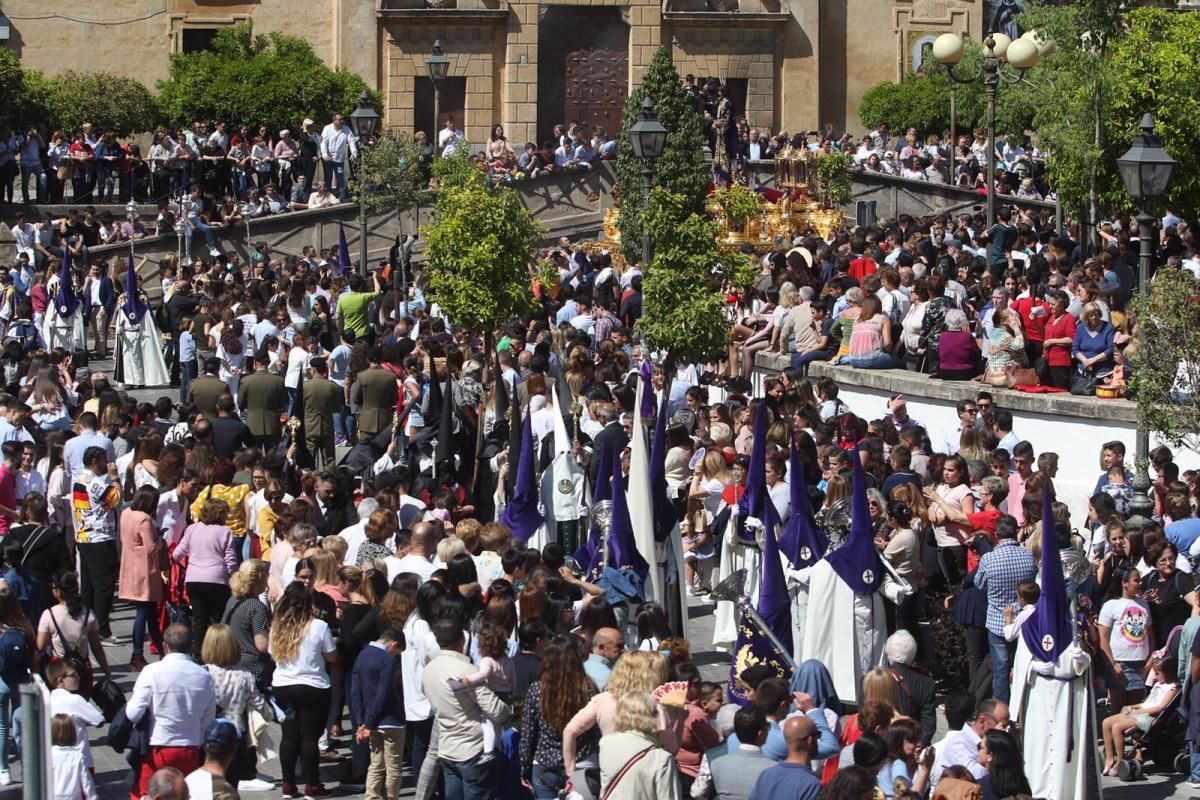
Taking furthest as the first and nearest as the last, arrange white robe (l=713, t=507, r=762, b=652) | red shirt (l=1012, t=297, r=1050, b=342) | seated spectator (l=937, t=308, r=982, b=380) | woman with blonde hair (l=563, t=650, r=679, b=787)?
seated spectator (l=937, t=308, r=982, b=380)
red shirt (l=1012, t=297, r=1050, b=342)
white robe (l=713, t=507, r=762, b=652)
woman with blonde hair (l=563, t=650, r=679, b=787)

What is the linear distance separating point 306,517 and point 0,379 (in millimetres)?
8432

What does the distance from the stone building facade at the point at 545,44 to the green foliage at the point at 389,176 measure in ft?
45.1

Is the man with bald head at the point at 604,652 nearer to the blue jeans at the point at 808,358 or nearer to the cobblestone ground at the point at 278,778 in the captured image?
the cobblestone ground at the point at 278,778

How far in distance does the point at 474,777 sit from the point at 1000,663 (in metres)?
3.75

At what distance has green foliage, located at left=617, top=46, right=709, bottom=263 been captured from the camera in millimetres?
32625

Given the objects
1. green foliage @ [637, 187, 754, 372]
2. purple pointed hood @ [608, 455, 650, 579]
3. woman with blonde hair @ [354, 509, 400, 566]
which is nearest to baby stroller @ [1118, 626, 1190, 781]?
purple pointed hood @ [608, 455, 650, 579]

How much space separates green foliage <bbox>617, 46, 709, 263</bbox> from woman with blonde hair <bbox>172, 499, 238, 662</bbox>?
55.3 feet

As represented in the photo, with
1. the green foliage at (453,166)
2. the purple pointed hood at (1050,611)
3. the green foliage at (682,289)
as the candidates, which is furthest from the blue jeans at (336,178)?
the purple pointed hood at (1050,611)

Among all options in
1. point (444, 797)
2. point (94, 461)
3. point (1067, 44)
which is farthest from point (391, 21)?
point (444, 797)

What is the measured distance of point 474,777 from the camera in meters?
12.1

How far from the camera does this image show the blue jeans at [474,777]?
1212 cm

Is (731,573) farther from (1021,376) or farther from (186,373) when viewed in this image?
(186,373)

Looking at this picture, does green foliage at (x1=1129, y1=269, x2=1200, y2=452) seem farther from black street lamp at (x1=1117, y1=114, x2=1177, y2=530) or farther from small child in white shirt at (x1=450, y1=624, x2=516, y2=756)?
small child in white shirt at (x1=450, y1=624, x2=516, y2=756)

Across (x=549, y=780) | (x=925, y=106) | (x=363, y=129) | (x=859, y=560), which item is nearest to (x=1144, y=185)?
(x=859, y=560)
